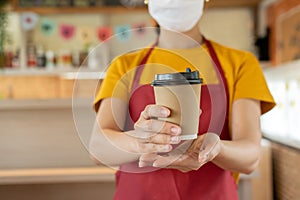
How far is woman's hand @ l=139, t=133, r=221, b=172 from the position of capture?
0.66 metres

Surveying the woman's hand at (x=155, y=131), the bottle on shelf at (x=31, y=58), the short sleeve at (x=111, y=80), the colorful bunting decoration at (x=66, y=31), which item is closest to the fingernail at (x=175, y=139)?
the woman's hand at (x=155, y=131)

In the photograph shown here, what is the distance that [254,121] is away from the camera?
933 mm

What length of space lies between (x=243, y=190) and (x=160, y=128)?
1.71 metres

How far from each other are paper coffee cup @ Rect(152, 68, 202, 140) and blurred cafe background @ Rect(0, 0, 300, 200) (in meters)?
0.10

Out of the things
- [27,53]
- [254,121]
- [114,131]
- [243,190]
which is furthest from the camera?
[27,53]

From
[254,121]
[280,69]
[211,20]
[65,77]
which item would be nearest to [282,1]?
[280,69]

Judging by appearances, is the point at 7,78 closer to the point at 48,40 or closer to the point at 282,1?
the point at 48,40

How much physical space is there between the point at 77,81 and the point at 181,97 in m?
0.20

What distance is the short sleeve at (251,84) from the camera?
0.95m

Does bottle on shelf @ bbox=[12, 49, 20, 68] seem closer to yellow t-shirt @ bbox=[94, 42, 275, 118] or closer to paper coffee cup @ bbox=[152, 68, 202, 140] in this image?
yellow t-shirt @ bbox=[94, 42, 275, 118]

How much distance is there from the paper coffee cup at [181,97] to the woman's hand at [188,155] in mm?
29

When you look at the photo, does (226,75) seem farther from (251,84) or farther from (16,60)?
(16,60)

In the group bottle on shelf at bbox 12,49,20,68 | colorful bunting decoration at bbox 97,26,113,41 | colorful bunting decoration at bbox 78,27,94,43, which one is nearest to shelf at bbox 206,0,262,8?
colorful bunting decoration at bbox 97,26,113,41

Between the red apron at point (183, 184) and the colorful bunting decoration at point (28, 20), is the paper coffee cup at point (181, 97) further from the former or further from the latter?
the colorful bunting decoration at point (28, 20)
